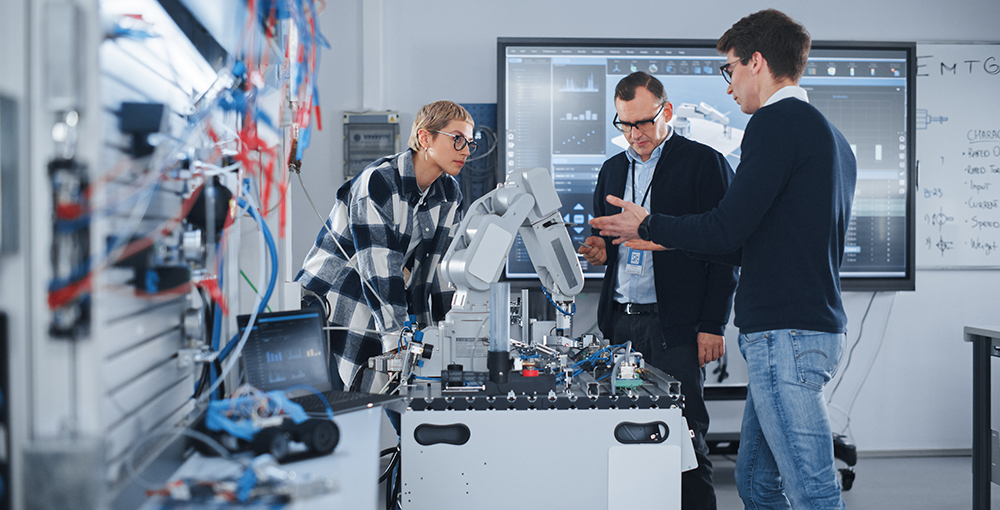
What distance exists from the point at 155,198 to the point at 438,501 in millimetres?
843

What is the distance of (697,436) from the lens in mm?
2014

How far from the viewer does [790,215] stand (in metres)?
1.48

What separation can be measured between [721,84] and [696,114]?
197 millimetres

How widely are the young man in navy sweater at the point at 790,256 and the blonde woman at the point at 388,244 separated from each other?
3.00ft

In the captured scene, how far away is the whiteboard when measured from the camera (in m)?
3.30

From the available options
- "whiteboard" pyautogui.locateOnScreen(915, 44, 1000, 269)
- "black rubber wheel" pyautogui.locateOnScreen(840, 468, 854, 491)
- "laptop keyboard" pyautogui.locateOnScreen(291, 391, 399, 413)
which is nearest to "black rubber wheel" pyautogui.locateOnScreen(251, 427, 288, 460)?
"laptop keyboard" pyautogui.locateOnScreen(291, 391, 399, 413)

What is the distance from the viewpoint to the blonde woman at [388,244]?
1.97m

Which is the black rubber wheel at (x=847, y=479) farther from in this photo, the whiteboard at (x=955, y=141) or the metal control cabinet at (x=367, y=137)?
the metal control cabinet at (x=367, y=137)

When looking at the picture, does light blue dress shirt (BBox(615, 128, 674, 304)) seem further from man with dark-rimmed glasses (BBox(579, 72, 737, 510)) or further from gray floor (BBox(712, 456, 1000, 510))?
gray floor (BBox(712, 456, 1000, 510))

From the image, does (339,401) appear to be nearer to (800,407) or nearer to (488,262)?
(488,262)

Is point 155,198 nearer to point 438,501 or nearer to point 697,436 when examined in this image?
point 438,501

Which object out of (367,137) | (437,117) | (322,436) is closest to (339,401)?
(322,436)

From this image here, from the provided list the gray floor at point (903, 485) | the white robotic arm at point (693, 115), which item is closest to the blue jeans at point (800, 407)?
the gray floor at point (903, 485)

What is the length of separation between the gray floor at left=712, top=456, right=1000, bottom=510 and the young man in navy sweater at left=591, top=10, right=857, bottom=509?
1.31m
